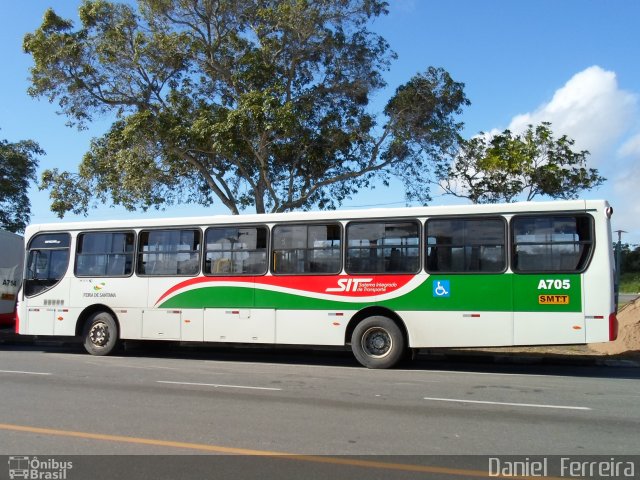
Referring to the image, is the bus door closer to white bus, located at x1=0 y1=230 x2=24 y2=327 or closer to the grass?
white bus, located at x1=0 y1=230 x2=24 y2=327

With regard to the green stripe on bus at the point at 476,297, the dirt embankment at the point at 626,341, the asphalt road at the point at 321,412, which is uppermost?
the green stripe on bus at the point at 476,297

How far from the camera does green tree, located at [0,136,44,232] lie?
78.0 feet

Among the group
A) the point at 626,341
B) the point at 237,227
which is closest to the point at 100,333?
the point at 237,227

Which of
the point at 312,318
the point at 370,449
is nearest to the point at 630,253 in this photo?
the point at 312,318

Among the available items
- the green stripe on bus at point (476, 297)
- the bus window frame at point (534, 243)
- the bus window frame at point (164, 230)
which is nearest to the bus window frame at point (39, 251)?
the bus window frame at point (164, 230)

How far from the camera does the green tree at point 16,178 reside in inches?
936

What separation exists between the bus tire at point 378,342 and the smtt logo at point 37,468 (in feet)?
22.5

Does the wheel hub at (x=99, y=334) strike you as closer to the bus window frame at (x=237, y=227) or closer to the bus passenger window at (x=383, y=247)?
the bus window frame at (x=237, y=227)

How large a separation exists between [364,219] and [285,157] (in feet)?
19.4

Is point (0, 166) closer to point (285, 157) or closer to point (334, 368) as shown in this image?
point (285, 157)

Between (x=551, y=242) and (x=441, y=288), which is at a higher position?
(x=551, y=242)

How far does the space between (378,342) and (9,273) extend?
1233cm

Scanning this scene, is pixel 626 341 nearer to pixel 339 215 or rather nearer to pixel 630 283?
pixel 339 215

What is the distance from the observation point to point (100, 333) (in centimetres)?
1356
